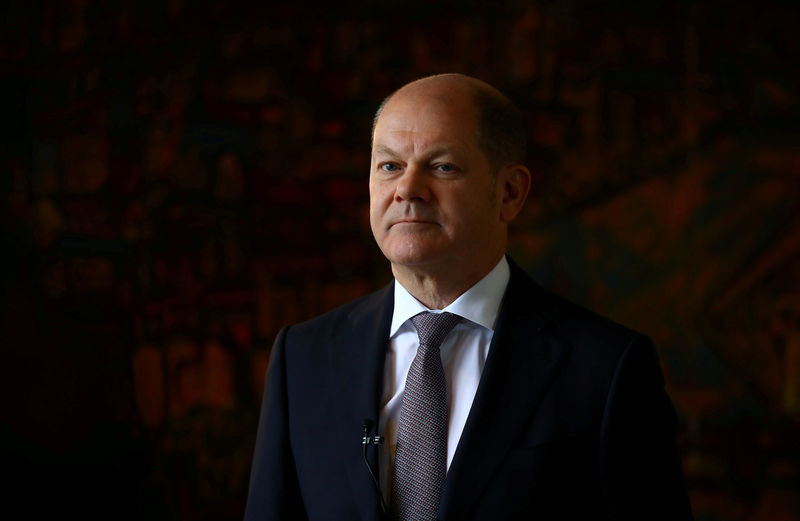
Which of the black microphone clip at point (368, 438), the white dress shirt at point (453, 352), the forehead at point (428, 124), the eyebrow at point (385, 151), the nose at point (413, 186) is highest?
the forehead at point (428, 124)

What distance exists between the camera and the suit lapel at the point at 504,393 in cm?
205

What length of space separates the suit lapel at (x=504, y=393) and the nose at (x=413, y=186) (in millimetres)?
383

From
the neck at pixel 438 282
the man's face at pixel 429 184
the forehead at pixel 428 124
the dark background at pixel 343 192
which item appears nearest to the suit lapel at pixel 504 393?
the neck at pixel 438 282

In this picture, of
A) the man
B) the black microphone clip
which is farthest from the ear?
the black microphone clip

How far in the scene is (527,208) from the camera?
16.4 feet

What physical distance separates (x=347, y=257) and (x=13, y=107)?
1.99 m

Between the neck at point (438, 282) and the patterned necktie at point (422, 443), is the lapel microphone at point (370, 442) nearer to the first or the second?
the patterned necktie at point (422, 443)

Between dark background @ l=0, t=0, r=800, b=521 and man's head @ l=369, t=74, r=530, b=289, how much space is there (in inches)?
107

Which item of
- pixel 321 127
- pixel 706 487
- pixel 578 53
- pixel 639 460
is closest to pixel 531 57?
pixel 578 53

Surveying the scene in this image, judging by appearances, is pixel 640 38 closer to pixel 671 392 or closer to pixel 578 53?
pixel 578 53

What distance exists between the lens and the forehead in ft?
7.16

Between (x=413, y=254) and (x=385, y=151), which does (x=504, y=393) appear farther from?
(x=385, y=151)

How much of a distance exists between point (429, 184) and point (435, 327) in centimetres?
37

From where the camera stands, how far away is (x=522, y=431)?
2.11 m
